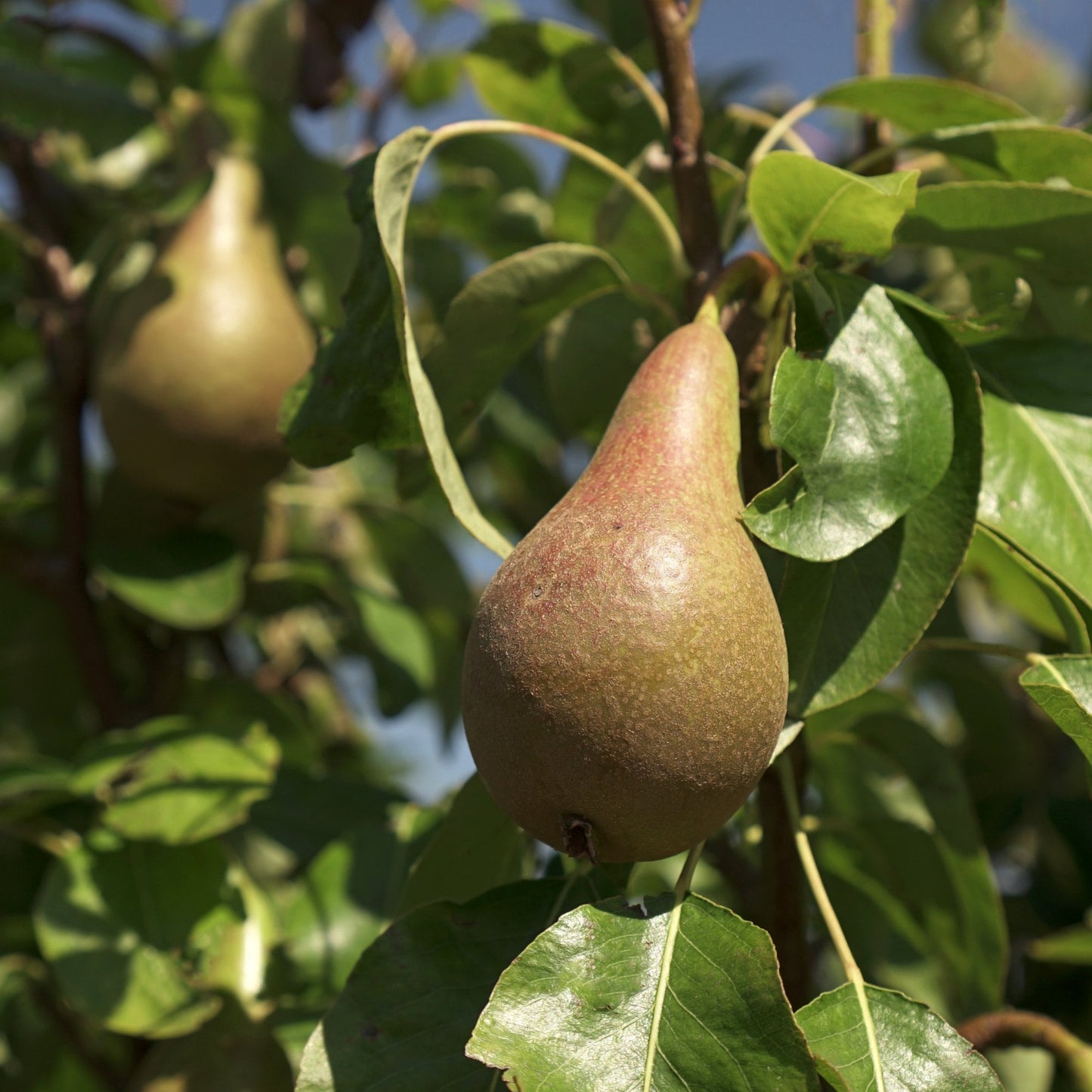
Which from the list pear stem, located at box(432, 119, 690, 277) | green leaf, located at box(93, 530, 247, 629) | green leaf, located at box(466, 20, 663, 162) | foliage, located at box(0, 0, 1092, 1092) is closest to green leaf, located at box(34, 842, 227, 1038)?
foliage, located at box(0, 0, 1092, 1092)

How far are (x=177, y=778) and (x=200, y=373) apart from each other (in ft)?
1.54

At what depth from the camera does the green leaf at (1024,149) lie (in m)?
0.92

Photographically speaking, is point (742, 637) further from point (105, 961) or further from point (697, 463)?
point (105, 961)

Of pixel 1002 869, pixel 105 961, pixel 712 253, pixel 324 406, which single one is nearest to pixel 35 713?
pixel 105 961

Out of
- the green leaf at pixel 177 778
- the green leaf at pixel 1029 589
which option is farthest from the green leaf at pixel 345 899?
the green leaf at pixel 1029 589

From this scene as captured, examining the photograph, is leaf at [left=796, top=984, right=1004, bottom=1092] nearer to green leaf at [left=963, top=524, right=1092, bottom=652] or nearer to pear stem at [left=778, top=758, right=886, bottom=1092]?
Result: pear stem at [left=778, top=758, right=886, bottom=1092]

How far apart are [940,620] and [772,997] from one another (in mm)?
955

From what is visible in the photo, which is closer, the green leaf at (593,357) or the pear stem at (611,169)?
the pear stem at (611,169)

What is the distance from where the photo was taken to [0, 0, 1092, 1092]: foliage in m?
0.79

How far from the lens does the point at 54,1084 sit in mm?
1500

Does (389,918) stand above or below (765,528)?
below

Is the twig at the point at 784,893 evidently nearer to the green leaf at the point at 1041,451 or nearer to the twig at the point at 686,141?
the green leaf at the point at 1041,451

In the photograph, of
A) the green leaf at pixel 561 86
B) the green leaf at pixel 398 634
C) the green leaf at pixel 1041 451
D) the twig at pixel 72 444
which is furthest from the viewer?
the green leaf at pixel 398 634

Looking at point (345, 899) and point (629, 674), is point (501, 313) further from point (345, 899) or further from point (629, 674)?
point (345, 899)
